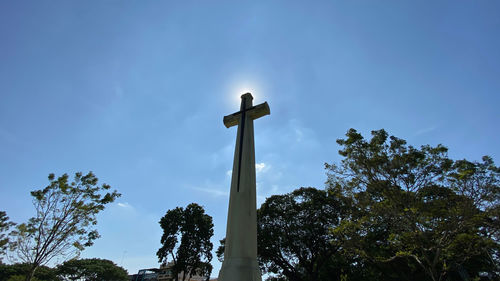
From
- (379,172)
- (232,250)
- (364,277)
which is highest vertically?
(379,172)

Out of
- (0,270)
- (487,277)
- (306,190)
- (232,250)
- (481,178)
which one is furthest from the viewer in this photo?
(0,270)

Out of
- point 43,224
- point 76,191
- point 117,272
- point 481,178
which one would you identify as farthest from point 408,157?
point 117,272

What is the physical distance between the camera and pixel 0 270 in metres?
37.2

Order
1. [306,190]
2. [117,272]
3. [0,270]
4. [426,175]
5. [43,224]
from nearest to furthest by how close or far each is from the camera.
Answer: [426,175] → [43,224] → [306,190] → [0,270] → [117,272]

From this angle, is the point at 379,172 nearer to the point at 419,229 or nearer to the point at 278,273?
the point at 419,229

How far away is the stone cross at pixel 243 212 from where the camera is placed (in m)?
5.52

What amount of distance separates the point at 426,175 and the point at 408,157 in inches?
39.3

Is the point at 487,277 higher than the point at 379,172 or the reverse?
the reverse

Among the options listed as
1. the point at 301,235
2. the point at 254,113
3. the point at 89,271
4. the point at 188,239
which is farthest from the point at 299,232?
the point at 89,271

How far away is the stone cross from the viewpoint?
5.52 metres

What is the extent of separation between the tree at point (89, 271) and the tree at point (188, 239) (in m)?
27.0

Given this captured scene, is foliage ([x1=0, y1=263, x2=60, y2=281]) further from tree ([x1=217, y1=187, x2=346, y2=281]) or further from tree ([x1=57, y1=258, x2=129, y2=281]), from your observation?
tree ([x1=217, y1=187, x2=346, y2=281])

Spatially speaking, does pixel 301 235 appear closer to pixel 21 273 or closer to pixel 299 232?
pixel 299 232

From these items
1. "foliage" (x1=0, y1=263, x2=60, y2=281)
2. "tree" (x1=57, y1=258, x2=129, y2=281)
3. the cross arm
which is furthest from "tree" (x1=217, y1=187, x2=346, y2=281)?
"foliage" (x1=0, y1=263, x2=60, y2=281)
